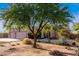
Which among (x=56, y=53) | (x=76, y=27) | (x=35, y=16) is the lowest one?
(x=56, y=53)

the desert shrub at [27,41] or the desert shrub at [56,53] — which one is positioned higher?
the desert shrub at [27,41]

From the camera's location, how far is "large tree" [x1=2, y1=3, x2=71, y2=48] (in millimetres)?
4445

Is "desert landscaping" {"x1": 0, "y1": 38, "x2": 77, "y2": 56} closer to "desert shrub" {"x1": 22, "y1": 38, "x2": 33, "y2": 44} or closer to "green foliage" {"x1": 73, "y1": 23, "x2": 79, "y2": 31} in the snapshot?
"desert shrub" {"x1": 22, "y1": 38, "x2": 33, "y2": 44}

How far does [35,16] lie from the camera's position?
446 centimetres

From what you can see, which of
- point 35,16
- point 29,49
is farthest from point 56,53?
point 35,16

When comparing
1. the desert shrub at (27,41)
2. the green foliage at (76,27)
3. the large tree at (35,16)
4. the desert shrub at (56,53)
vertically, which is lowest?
the desert shrub at (56,53)

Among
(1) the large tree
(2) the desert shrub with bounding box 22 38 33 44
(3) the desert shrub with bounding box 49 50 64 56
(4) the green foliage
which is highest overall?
(1) the large tree

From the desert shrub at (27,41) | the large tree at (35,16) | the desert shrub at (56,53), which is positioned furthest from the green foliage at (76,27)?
the desert shrub at (27,41)

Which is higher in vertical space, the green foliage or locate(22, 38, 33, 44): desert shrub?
the green foliage

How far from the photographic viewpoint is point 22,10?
4.46 metres

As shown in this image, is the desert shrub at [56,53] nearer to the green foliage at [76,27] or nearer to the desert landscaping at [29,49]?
the desert landscaping at [29,49]

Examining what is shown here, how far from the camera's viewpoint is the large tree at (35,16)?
445 centimetres

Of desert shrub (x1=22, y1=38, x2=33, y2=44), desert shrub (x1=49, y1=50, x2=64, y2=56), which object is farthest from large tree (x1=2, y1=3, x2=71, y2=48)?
desert shrub (x1=49, y1=50, x2=64, y2=56)

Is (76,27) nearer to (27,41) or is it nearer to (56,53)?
(56,53)
